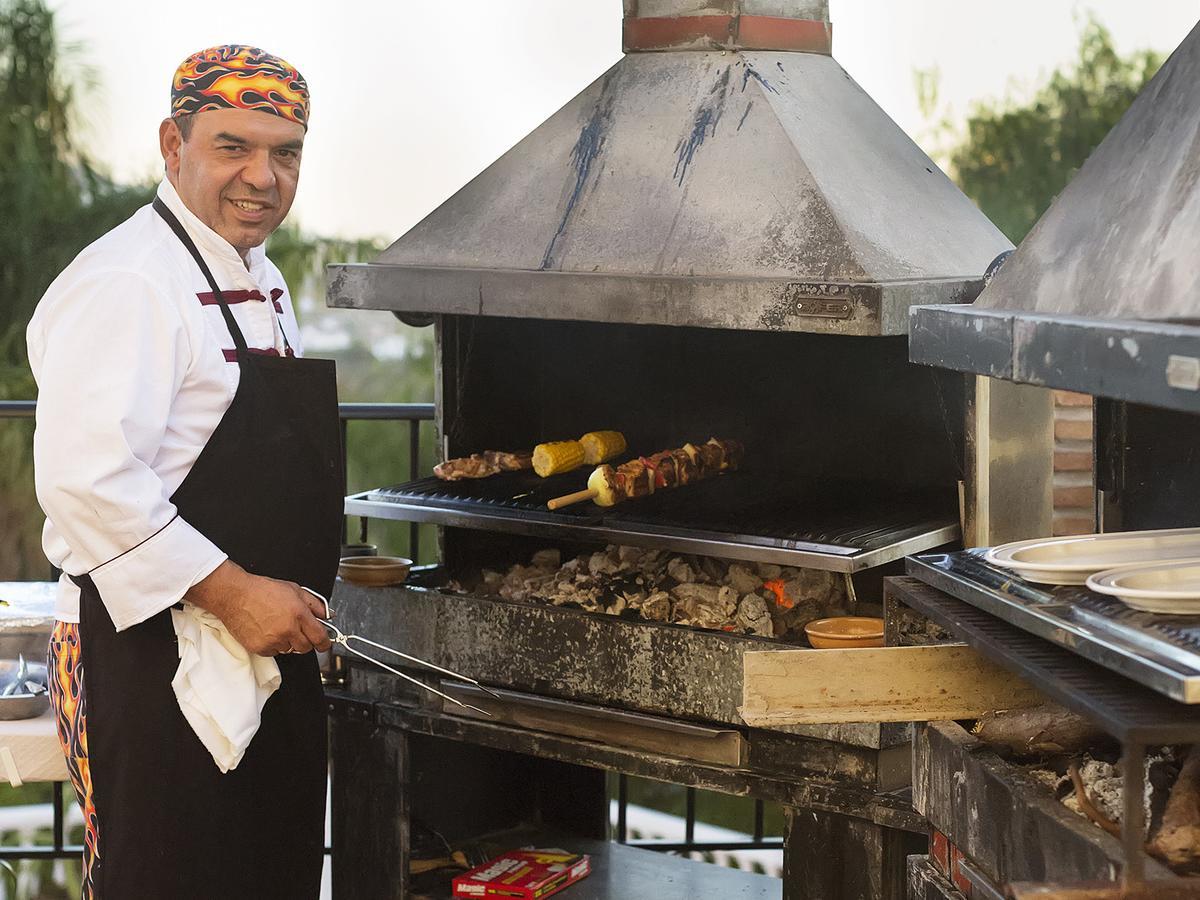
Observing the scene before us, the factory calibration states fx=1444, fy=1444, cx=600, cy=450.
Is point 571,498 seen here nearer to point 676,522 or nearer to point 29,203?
point 676,522

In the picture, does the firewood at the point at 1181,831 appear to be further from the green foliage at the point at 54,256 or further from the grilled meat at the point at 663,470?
the green foliage at the point at 54,256

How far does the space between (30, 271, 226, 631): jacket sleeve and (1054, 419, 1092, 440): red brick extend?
299cm

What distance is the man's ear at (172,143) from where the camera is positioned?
297 cm

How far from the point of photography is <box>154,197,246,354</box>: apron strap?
9.53ft

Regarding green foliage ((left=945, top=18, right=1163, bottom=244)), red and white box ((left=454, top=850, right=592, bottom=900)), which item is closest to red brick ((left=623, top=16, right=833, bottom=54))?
red and white box ((left=454, top=850, right=592, bottom=900))

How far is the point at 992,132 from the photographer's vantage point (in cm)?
913

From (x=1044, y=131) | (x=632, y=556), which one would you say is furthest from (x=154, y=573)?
(x=1044, y=131)

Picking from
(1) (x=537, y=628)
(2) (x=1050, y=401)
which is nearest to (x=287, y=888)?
(1) (x=537, y=628)

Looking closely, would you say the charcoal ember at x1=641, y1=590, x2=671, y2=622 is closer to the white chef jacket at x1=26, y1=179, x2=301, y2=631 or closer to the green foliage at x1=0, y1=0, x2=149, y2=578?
the white chef jacket at x1=26, y1=179, x2=301, y2=631

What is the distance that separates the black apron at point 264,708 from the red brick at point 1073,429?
2.62 m

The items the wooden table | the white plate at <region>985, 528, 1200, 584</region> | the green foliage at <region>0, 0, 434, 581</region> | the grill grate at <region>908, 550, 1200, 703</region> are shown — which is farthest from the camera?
the green foliage at <region>0, 0, 434, 581</region>

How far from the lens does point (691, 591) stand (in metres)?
3.68

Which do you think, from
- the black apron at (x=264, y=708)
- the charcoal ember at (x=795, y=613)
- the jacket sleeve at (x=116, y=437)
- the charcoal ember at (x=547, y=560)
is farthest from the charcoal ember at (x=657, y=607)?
the jacket sleeve at (x=116, y=437)

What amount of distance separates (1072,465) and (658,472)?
5.09 ft
